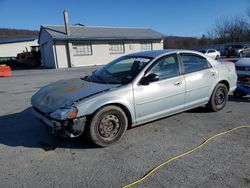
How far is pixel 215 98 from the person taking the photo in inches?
217

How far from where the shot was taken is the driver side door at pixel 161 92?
4223 mm

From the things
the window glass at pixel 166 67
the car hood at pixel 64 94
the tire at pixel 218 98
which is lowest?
the tire at pixel 218 98

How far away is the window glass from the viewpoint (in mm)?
4519

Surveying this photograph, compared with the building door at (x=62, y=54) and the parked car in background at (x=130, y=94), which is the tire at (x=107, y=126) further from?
the building door at (x=62, y=54)

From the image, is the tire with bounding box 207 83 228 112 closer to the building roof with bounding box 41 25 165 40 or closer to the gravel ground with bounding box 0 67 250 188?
the gravel ground with bounding box 0 67 250 188

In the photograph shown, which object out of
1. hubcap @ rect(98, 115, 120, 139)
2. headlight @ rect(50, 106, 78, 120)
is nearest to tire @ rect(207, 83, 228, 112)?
hubcap @ rect(98, 115, 120, 139)

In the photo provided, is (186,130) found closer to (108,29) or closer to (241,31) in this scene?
(108,29)

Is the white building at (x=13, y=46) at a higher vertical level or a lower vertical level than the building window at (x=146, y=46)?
higher

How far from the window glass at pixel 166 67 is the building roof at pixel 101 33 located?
2206 cm

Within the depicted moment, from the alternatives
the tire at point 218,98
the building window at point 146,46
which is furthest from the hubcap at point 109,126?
the building window at point 146,46

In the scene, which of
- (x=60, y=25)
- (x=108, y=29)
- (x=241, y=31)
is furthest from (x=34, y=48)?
(x=241, y=31)

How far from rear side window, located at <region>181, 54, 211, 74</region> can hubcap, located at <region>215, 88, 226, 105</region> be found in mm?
722

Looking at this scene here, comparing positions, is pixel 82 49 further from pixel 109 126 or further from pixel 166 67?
pixel 109 126

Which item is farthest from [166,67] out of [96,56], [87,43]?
[96,56]
